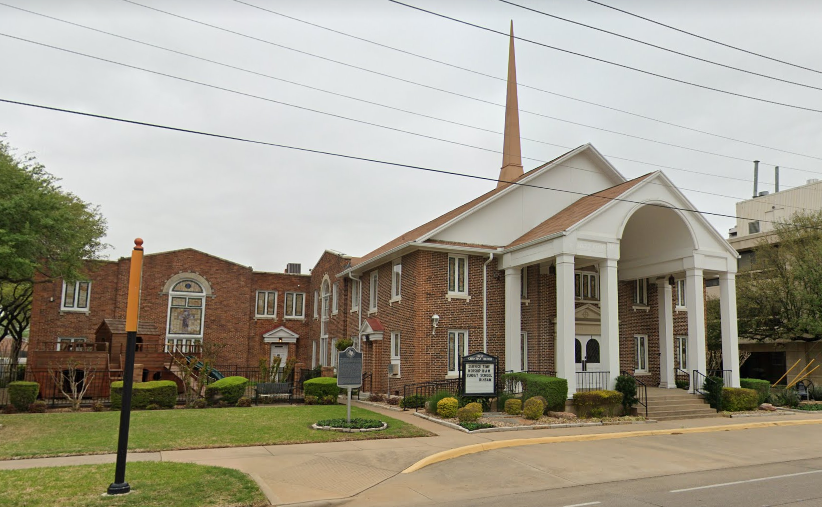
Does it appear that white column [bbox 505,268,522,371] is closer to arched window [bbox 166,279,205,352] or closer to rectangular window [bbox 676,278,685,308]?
rectangular window [bbox 676,278,685,308]

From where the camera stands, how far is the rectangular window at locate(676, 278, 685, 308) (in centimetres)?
2631

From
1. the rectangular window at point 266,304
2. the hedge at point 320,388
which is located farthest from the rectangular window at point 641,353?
the rectangular window at point 266,304

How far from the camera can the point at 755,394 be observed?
68.4ft

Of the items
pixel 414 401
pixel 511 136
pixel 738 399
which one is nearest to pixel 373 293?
pixel 414 401

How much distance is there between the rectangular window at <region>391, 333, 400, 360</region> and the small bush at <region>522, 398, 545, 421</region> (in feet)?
22.1

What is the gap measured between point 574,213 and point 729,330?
6.99 metres

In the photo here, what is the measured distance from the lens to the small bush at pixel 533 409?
1716cm

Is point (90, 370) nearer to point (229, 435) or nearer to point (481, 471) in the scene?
point (229, 435)

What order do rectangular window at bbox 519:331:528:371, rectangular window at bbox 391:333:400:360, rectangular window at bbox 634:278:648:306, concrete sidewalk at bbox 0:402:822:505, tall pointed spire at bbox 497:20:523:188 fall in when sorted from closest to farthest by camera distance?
concrete sidewalk at bbox 0:402:822:505 < rectangular window at bbox 519:331:528:371 < rectangular window at bbox 391:333:400:360 < rectangular window at bbox 634:278:648:306 < tall pointed spire at bbox 497:20:523:188

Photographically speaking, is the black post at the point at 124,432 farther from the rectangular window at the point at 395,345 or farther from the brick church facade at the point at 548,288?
the rectangular window at the point at 395,345

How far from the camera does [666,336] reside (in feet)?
80.2

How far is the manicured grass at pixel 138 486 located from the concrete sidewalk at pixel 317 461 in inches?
20.1

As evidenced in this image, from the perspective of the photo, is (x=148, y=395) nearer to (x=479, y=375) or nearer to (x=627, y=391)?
(x=479, y=375)

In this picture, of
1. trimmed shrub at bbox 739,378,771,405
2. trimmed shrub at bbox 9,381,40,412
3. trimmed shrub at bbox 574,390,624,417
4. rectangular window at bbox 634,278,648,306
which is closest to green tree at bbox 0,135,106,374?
trimmed shrub at bbox 9,381,40,412
